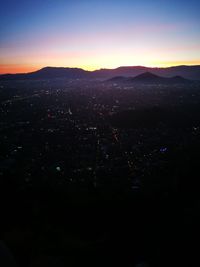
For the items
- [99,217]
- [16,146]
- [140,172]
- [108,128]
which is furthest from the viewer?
[108,128]

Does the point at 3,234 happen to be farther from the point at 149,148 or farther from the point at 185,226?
the point at 149,148

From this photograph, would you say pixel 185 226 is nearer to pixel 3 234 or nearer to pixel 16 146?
pixel 3 234

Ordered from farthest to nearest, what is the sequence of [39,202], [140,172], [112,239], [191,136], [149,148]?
[191,136] < [149,148] < [140,172] < [39,202] < [112,239]

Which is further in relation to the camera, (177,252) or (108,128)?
(108,128)

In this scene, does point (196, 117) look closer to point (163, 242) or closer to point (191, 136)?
point (191, 136)

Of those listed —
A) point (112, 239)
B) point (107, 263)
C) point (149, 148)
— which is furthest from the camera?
point (149, 148)

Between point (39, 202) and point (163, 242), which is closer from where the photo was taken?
point (163, 242)

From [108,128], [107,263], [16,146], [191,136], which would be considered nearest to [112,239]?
[107,263]

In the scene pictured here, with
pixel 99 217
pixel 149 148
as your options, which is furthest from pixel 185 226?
pixel 149 148

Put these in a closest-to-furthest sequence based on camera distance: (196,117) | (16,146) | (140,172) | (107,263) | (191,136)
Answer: (107,263) < (140,172) < (16,146) < (191,136) < (196,117)
